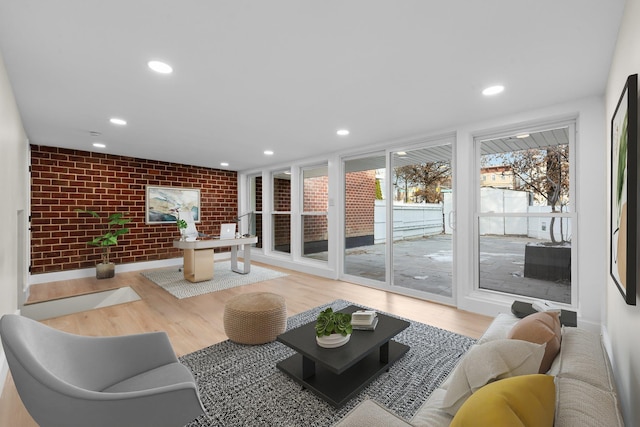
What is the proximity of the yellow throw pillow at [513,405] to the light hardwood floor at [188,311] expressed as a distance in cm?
222

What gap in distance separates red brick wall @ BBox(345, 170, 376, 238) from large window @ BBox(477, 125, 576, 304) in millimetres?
1850

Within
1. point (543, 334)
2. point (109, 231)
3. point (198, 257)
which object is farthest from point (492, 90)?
point (109, 231)

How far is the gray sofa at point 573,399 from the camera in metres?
0.85

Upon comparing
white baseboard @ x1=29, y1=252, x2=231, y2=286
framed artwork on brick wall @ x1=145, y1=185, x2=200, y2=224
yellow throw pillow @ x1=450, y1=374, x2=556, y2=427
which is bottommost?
white baseboard @ x1=29, y1=252, x2=231, y2=286

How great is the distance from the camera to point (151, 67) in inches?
84.0

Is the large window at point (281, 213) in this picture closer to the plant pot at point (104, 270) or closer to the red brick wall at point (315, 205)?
the red brick wall at point (315, 205)

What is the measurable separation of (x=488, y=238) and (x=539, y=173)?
2.96 feet

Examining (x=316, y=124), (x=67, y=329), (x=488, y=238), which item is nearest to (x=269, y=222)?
(x=316, y=124)

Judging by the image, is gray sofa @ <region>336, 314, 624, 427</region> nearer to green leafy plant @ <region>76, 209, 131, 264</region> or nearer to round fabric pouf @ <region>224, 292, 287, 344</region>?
round fabric pouf @ <region>224, 292, 287, 344</region>

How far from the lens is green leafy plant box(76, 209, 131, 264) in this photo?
201 inches

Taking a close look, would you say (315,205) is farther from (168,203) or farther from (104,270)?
(104,270)

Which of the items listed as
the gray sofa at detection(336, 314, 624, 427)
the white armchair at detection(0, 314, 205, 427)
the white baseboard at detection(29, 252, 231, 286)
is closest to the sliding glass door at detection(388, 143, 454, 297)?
the gray sofa at detection(336, 314, 624, 427)

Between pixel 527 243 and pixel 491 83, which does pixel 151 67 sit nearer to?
pixel 491 83

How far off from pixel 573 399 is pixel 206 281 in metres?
4.85
